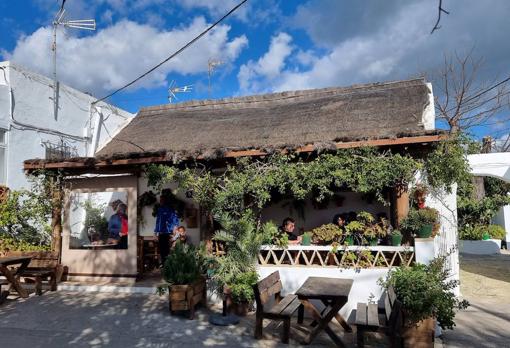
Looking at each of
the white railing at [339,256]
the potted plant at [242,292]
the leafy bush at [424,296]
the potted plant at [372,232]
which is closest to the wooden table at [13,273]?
the potted plant at [242,292]

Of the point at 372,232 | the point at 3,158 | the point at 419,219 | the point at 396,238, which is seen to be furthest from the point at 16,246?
the point at 419,219

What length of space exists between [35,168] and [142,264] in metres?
3.03

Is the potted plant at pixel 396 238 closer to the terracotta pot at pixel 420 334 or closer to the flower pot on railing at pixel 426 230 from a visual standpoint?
the flower pot on railing at pixel 426 230

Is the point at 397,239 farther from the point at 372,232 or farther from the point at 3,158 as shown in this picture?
the point at 3,158

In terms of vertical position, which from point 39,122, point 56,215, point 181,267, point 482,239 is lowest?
point 482,239

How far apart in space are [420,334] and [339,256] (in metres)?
1.97

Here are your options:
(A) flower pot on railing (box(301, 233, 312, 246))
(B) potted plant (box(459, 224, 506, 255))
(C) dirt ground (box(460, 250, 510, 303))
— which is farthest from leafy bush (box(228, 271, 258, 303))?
(B) potted plant (box(459, 224, 506, 255))

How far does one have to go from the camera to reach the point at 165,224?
9.27 metres

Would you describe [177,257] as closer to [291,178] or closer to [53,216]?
[291,178]

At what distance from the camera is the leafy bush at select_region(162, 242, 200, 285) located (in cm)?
625

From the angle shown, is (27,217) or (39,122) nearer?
(27,217)

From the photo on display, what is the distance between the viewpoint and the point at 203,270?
23.0 ft

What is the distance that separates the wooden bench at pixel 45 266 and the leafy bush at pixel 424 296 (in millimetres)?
6319

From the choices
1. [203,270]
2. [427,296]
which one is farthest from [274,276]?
[427,296]
